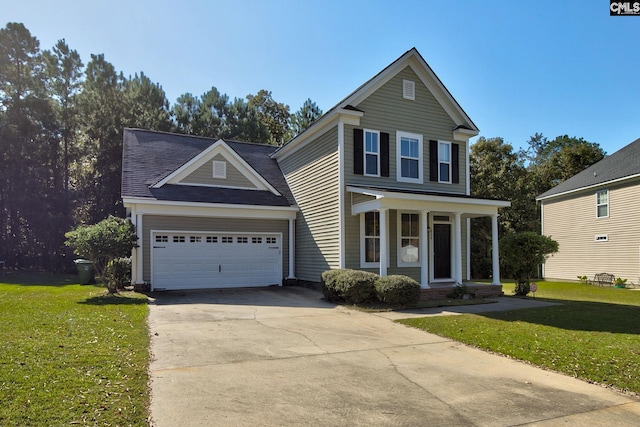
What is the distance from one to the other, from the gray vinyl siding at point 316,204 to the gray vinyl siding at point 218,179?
2.10 metres

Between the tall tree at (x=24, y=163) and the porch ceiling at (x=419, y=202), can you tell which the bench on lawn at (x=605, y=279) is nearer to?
the porch ceiling at (x=419, y=202)

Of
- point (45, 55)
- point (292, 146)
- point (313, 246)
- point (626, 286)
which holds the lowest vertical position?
point (626, 286)

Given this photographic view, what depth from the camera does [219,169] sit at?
16734 mm

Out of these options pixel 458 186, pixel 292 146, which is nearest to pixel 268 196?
pixel 292 146

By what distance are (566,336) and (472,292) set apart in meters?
5.52

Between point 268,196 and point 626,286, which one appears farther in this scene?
point 626,286

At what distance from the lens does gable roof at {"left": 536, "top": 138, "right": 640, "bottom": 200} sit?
20938mm

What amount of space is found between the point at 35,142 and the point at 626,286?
35108mm

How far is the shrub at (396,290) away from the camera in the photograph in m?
11.3

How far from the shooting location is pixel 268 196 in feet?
55.4

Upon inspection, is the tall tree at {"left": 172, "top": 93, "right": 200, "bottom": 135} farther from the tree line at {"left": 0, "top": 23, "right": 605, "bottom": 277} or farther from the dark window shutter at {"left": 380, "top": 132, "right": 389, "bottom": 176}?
the dark window shutter at {"left": 380, "top": 132, "right": 389, "bottom": 176}

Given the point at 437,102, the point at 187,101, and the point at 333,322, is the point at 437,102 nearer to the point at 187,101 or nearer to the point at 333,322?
the point at 333,322

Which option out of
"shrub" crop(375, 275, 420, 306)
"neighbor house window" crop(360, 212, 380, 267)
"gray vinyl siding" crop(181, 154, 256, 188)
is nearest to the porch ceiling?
"neighbor house window" crop(360, 212, 380, 267)

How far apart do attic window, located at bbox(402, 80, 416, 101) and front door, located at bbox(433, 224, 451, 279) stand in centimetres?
463
